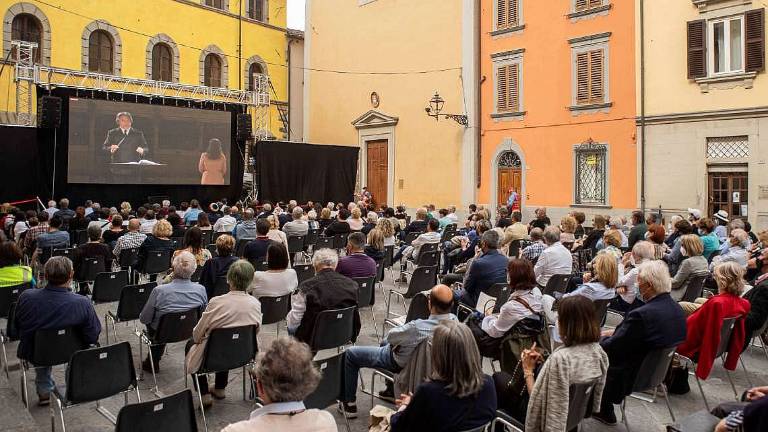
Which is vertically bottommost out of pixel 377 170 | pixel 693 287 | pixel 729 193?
pixel 693 287

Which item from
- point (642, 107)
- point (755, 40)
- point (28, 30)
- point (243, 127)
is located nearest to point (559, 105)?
point (642, 107)

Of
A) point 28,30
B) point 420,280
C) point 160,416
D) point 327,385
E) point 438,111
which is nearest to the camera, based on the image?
point 160,416

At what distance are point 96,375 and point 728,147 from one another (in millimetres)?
13685

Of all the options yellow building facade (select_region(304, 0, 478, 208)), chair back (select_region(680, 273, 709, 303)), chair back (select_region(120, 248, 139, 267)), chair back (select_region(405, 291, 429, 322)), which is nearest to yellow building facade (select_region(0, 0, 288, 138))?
yellow building facade (select_region(304, 0, 478, 208))

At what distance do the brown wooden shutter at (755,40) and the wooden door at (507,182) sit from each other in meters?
6.42

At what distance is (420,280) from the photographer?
275 inches

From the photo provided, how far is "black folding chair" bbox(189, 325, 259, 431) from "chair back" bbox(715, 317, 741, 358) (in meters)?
3.48

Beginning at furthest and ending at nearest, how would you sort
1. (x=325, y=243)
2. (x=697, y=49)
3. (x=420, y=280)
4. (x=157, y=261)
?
(x=697, y=49), (x=325, y=243), (x=157, y=261), (x=420, y=280)

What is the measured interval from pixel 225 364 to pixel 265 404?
2.15m

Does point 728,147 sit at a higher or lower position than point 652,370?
higher

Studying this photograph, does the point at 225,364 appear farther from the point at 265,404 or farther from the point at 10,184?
the point at 10,184

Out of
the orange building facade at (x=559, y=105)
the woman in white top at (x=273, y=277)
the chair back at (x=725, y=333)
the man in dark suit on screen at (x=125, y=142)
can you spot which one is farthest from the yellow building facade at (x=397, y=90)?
the chair back at (x=725, y=333)

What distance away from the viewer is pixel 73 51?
19.4 m

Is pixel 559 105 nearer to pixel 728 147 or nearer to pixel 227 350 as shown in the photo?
pixel 728 147
